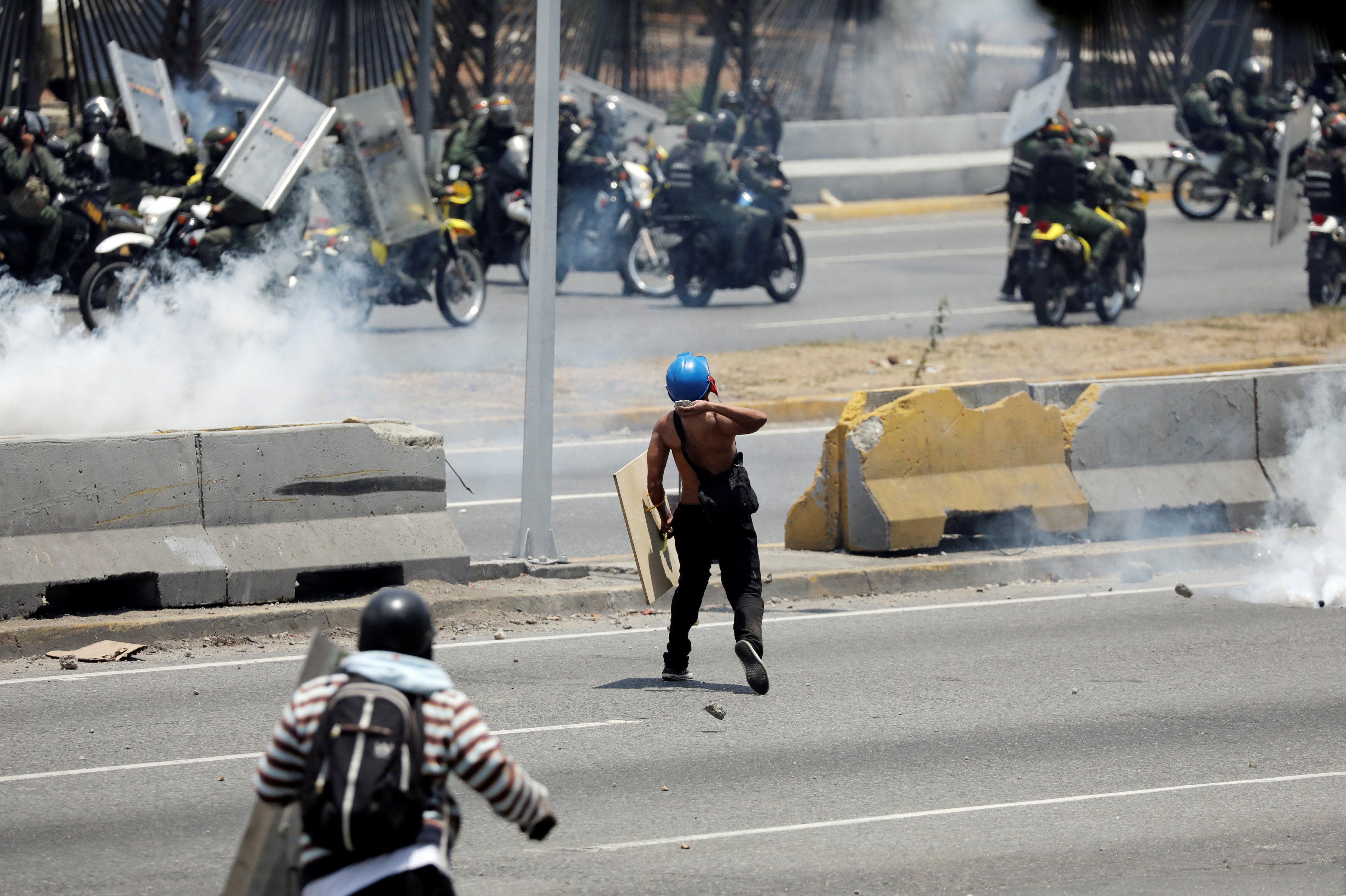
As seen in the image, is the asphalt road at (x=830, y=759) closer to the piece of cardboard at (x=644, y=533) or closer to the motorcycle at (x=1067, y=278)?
the piece of cardboard at (x=644, y=533)

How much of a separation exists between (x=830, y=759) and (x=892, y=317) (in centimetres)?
1351

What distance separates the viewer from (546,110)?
32.8 ft

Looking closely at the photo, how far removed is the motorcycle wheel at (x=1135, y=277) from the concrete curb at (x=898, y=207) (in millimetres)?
8333

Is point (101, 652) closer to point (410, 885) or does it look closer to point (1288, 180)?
point (410, 885)

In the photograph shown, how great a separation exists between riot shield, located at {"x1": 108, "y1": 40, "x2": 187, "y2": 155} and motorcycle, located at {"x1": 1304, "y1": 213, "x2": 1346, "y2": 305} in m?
13.2

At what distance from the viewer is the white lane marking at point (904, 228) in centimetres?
2688

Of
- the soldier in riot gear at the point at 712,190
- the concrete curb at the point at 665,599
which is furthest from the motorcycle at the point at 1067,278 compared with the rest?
the concrete curb at the point at 665,599

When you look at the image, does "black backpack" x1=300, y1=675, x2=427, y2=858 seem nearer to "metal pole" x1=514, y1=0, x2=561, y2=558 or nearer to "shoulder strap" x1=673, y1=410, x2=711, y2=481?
"shoulder strap" x1=673, y1=410, x2=711, y2=481

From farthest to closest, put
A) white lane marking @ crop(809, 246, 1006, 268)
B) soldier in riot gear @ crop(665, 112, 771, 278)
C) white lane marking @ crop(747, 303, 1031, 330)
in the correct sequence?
white lane marking @ crop(809, 246, 1006, 268) → soldier in riot gear @ crop(665, 112, 771, 278) → white lane marking @ crop(747, 303, 1031, 330)

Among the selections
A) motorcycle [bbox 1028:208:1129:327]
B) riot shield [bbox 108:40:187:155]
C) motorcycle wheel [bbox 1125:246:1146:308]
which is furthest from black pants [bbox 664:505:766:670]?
motorcycle wheel [bbox 1125:246:1146:308]

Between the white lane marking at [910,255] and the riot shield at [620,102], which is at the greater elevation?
the riot shield at [620,102]

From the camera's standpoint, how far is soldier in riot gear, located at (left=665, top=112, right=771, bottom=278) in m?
19.4

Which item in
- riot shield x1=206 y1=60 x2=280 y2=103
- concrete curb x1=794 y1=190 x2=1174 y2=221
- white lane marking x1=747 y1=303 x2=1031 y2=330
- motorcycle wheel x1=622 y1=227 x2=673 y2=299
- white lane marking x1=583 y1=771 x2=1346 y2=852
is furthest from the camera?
concrete curb x1=794 y1=190 x2=1174 y2=221

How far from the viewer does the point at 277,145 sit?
611 inches
